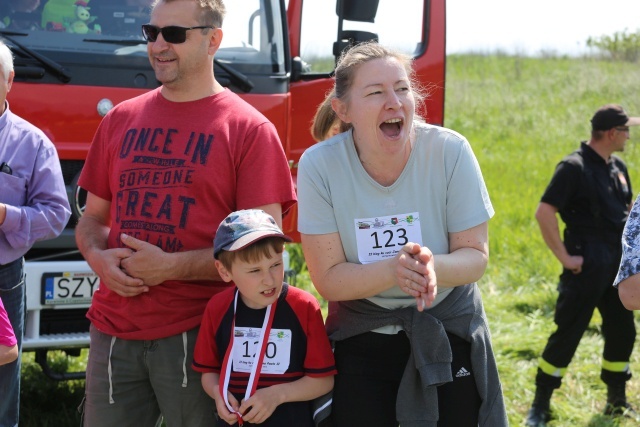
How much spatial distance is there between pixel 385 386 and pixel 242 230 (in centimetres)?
69

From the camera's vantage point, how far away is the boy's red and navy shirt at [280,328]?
10.1 feet

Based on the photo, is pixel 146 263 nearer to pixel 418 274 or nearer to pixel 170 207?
pixel 170 207

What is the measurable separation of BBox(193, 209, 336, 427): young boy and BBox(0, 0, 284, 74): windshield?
1.95 m

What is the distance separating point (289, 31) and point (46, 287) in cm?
197

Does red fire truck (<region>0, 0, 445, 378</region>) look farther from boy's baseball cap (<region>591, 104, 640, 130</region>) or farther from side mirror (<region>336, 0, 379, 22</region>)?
boy's baseball cap (<region>591, 104, 640, 130</region>)

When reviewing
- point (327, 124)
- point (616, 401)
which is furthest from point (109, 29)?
point (616, 401)

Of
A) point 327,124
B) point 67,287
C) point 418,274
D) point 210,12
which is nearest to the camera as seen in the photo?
A: point 418,274

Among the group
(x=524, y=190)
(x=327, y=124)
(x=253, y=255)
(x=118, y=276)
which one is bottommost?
(x=524, y=190)

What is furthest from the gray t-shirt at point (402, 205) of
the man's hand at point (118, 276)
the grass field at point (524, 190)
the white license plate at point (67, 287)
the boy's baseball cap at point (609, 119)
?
the boy's baseball cap at point (609, 119)

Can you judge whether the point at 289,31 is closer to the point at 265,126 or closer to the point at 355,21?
the point at 355,21

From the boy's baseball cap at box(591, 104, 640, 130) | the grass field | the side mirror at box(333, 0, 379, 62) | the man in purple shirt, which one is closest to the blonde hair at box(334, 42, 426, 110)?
the man in purple shirt

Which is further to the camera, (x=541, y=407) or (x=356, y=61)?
(x=541, y=407)

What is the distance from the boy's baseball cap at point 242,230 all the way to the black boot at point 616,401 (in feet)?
11.6

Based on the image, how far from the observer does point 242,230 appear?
296 cm
